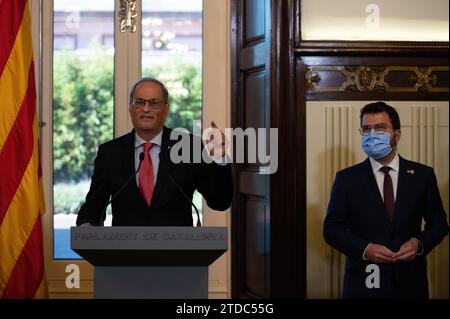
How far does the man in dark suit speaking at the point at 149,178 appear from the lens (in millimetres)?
3201

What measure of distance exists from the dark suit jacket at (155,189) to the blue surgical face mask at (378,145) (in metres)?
0.75

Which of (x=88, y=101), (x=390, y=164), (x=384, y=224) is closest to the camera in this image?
(x=384, y=224)

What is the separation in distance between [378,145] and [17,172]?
2.09 metres

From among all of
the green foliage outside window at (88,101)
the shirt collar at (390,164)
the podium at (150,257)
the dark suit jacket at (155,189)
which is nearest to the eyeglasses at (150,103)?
the dark suit jacket at (155,189)

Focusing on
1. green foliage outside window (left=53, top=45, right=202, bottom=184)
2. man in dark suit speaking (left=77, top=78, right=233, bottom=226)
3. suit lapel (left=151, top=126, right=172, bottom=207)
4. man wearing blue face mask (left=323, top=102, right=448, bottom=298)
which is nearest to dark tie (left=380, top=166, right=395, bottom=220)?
man wearing blue face mask (left=323, top=102, right=448, bottom=298)

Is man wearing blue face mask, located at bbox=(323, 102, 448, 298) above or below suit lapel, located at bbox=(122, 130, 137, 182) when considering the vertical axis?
below

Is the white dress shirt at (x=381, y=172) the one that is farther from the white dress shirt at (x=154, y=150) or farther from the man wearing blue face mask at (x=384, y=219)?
the white dress shirt at (x=154, y=150)

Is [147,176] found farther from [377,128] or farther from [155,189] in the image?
[377,128]

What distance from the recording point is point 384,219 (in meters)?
3.50

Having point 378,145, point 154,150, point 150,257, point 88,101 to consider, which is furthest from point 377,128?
point 88,101

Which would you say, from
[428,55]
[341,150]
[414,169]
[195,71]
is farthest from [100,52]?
[414,169]

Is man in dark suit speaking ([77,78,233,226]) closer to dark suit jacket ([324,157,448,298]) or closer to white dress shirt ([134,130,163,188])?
white dress shirt ([134,130,163,188])

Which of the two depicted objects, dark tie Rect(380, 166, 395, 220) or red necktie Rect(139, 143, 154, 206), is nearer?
red necktie Rect(139, 143, 154, 206)

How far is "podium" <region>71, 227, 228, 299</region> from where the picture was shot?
8.56ft
